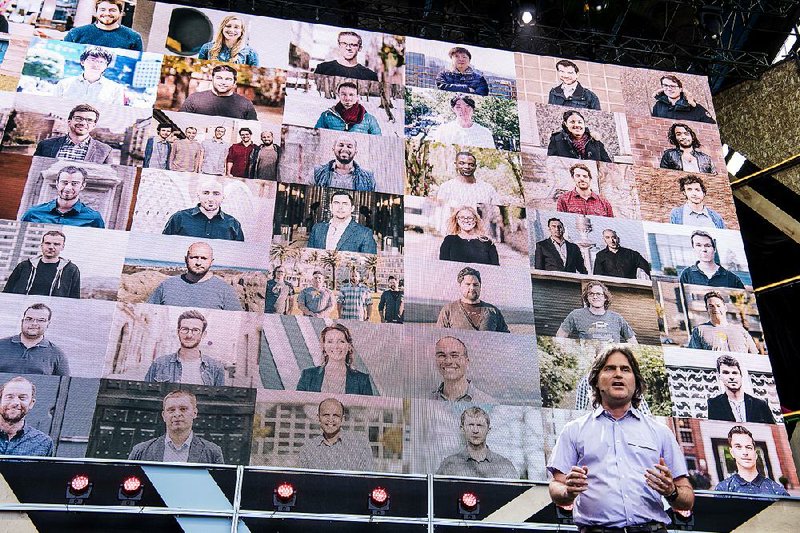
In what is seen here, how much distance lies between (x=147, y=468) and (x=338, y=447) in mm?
1466

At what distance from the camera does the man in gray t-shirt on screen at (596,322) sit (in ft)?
25.0

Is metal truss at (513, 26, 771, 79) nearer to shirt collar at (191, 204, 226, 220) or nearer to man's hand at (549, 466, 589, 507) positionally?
shirt collar at (191, 204, 226, 220)

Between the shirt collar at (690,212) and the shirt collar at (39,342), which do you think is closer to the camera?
the shirt collar at (39,342)

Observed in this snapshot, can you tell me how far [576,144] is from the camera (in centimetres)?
859

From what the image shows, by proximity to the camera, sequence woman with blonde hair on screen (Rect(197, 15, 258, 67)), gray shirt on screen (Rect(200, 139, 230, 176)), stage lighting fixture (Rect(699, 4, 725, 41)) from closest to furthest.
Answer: gray shirt on screen (Rect(200, 139, 230, 176)) < woman with blonde hair on screen (Rect(197, 15, 258, 67)) < stage lighting fixture (Rect(699, 4, 725, 41))

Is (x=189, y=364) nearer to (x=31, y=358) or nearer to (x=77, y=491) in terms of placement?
(x=31, y=358)

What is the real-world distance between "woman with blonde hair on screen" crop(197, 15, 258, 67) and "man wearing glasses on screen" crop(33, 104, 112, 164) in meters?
1.25

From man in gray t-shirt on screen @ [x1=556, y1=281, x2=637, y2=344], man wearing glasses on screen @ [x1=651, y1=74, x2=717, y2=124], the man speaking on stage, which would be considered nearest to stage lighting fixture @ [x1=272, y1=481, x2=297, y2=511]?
man in gray t-shirt on screen @ [x1=556, y1=281, x2=637, y2=344]

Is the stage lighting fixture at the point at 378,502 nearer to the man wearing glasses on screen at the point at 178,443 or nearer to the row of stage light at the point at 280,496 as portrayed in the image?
the row of stage light at the point at 280,496

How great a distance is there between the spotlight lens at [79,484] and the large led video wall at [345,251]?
42 cm

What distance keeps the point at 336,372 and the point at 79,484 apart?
84.7 inches

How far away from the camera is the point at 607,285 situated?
7.90 metres

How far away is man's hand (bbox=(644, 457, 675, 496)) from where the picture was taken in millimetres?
2943

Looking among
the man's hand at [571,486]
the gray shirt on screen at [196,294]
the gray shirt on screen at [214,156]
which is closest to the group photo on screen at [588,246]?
the gray shirt on screen at [196,294]
